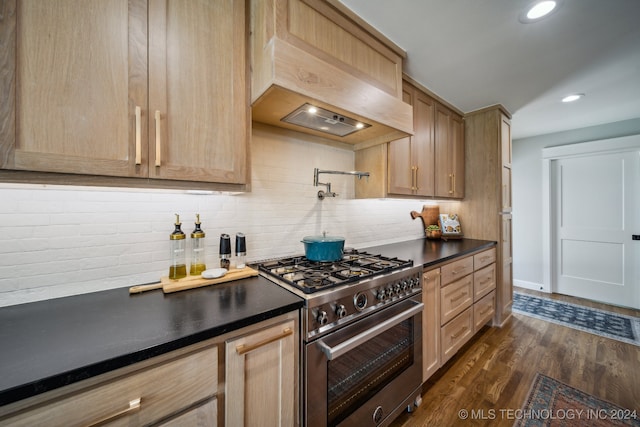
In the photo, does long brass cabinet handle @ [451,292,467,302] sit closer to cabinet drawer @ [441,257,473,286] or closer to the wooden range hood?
cabinet drawer @ [441,257,473,286]

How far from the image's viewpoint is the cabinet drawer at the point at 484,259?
2.23 m

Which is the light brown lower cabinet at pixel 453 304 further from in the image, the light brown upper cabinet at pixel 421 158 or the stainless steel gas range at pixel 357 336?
the light brown upper cabinet at pixel 421 158

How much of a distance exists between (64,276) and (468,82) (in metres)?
3.09

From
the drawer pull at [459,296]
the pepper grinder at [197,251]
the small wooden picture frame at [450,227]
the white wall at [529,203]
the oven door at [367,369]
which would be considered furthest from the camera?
the white wall at [529,203]

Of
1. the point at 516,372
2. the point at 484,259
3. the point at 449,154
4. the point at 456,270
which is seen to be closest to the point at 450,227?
the point at 484,259

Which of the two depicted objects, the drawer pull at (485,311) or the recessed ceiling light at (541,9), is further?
the drawer pull at (485,311)

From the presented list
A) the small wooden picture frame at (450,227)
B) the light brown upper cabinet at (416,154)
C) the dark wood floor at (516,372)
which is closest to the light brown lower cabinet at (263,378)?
the dark wood floor at (516,372)

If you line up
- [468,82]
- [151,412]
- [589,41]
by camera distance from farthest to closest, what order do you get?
[468,82], [589,41], [151,412]

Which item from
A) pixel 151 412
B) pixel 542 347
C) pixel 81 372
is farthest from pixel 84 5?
pixel 542 347

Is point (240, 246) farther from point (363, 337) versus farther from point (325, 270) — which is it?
point (363, 337)

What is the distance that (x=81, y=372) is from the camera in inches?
22.3

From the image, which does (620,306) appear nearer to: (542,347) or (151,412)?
(542,347)

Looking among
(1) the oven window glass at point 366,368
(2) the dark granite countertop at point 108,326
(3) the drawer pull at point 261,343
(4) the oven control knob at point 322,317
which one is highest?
(2) the dark granite countertop at point 108,326

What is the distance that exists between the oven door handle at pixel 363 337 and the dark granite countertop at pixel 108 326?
0.78 ft
